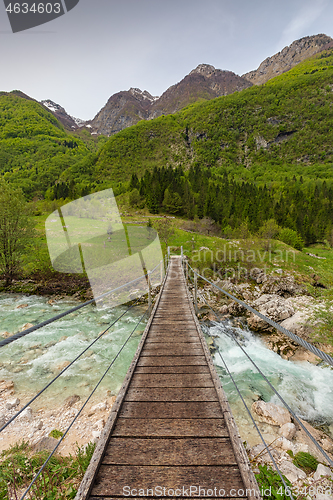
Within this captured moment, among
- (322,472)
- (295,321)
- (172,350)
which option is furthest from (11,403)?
(295,321)

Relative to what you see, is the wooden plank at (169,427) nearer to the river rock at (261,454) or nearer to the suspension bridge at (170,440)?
the suspension bridge at (170,440)

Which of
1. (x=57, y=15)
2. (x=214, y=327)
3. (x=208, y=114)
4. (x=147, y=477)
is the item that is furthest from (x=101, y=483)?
(x=208, y=114)

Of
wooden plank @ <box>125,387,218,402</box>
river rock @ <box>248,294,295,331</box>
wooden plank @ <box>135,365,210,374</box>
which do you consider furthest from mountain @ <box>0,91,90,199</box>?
wooden plank @ <box>125,387,218,402</box>

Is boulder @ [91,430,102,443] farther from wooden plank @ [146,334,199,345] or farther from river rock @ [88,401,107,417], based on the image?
wooden plank @ [146,334,199,345]

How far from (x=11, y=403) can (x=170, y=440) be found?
6511 millimetres

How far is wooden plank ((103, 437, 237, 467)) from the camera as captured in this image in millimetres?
1972

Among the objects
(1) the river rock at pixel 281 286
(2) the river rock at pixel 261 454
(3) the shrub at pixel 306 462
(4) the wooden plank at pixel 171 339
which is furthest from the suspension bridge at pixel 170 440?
(1) the river rock at pixel 281 286

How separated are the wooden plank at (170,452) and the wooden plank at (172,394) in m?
0.59

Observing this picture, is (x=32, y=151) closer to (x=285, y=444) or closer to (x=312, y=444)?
(x=285, y=444)

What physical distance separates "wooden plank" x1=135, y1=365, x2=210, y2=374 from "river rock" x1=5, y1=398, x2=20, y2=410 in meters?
5.31

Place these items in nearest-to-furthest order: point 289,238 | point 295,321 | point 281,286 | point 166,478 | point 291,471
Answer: point 166,478 < point 291,471 < point 295,321 < point 281,286 < point 289,238

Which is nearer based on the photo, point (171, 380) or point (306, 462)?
point (171, 380)

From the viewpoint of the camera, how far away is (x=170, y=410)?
2.60 m

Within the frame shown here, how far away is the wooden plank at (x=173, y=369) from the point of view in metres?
3.42
